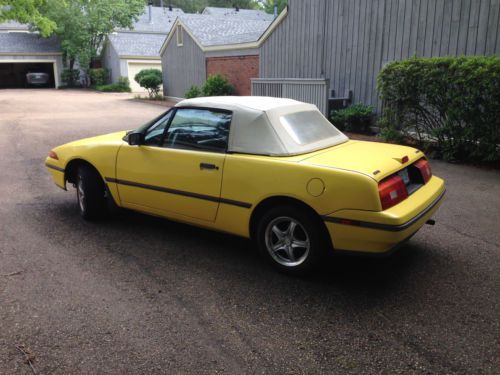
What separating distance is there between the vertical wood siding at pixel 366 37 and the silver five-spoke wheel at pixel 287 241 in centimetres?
854

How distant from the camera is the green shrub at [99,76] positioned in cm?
4172

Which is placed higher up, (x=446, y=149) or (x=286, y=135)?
(x=286, y=135)

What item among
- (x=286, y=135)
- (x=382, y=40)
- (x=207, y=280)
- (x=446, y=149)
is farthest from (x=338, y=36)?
(x=207, y=280)

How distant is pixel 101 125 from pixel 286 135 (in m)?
12.9

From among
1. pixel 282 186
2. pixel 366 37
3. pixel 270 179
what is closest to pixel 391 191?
pixel 282 186

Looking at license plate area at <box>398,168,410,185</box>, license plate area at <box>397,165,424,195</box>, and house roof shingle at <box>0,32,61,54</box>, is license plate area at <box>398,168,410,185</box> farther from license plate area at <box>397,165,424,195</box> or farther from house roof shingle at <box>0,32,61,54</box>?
house roof shingle at <box>0,32,61,54</box>

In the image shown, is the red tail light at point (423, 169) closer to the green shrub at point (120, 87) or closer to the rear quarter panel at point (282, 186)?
the rear quarter panel at point (282, 186)

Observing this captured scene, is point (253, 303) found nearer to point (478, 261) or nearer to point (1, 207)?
point (478, 261)

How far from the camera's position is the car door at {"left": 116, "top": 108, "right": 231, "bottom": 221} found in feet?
14.9

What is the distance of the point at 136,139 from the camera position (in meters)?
5.04

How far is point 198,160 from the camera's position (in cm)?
460

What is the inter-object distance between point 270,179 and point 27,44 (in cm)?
4745

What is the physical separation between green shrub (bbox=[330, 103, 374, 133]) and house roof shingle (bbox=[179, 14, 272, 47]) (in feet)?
25.9

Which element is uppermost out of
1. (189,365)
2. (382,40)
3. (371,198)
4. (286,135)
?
(382,40)
